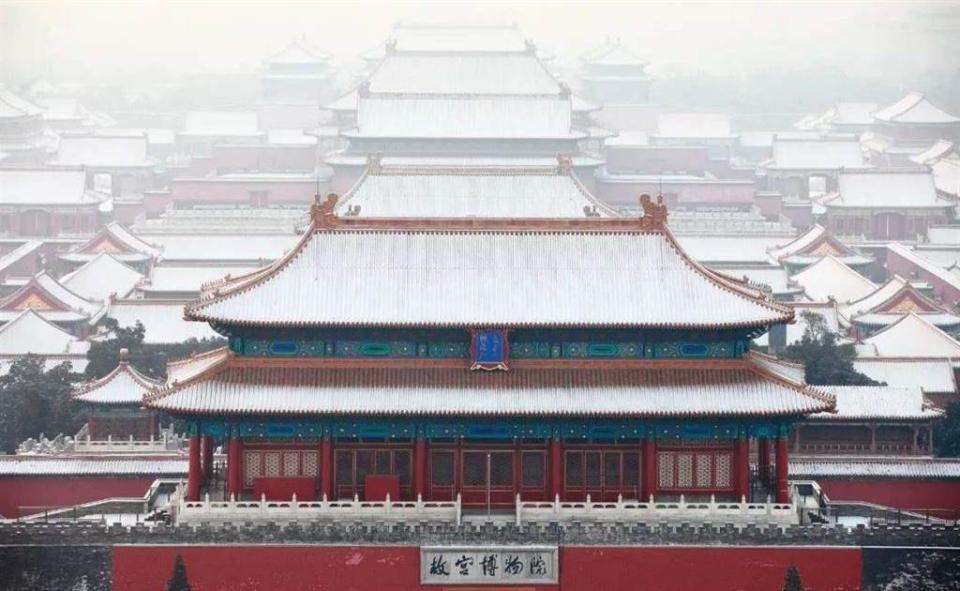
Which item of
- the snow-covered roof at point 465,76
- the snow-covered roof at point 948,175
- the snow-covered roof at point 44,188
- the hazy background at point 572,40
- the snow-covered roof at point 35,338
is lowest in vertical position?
the snow-covered roof at point 35,338

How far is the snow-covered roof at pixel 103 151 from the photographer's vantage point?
197ft

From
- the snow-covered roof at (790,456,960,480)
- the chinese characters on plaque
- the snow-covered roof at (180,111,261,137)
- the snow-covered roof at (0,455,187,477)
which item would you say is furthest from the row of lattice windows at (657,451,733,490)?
the snow-covered roof at (180,111,261,137)

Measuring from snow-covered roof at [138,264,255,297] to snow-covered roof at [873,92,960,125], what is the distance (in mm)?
29612

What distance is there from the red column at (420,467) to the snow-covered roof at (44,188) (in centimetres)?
2946

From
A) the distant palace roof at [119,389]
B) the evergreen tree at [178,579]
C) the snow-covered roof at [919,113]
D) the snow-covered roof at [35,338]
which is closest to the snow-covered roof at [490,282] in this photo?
the evergreen tree at [178,579]

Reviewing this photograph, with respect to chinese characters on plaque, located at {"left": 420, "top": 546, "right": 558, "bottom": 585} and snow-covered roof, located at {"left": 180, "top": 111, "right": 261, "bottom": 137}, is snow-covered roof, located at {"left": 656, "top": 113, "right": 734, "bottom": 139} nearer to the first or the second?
snow-covered roof, located at {"left": 180, "top": 111, "right": 261, "bottom": 137}

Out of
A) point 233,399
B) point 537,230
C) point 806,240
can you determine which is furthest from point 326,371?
point 806,240

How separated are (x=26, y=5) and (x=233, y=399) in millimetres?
40346

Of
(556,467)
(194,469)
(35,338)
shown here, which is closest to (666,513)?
(556,467)

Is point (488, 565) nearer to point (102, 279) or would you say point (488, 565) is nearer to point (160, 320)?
point (160, 320)

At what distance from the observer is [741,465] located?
24.9 m

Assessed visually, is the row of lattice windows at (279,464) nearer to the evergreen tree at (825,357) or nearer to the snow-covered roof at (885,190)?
the evergreen tree at (825,357)

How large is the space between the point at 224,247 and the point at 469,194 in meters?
13.0

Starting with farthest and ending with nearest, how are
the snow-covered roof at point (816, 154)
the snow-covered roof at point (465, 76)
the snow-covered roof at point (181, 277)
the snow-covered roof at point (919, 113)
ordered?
the snow-covered roof at point (919, 113) < the snow-covered roof at point (816, 154) < the snow-covered roof at point (465, 76) < the snow-covered roof at point (181, 277)
